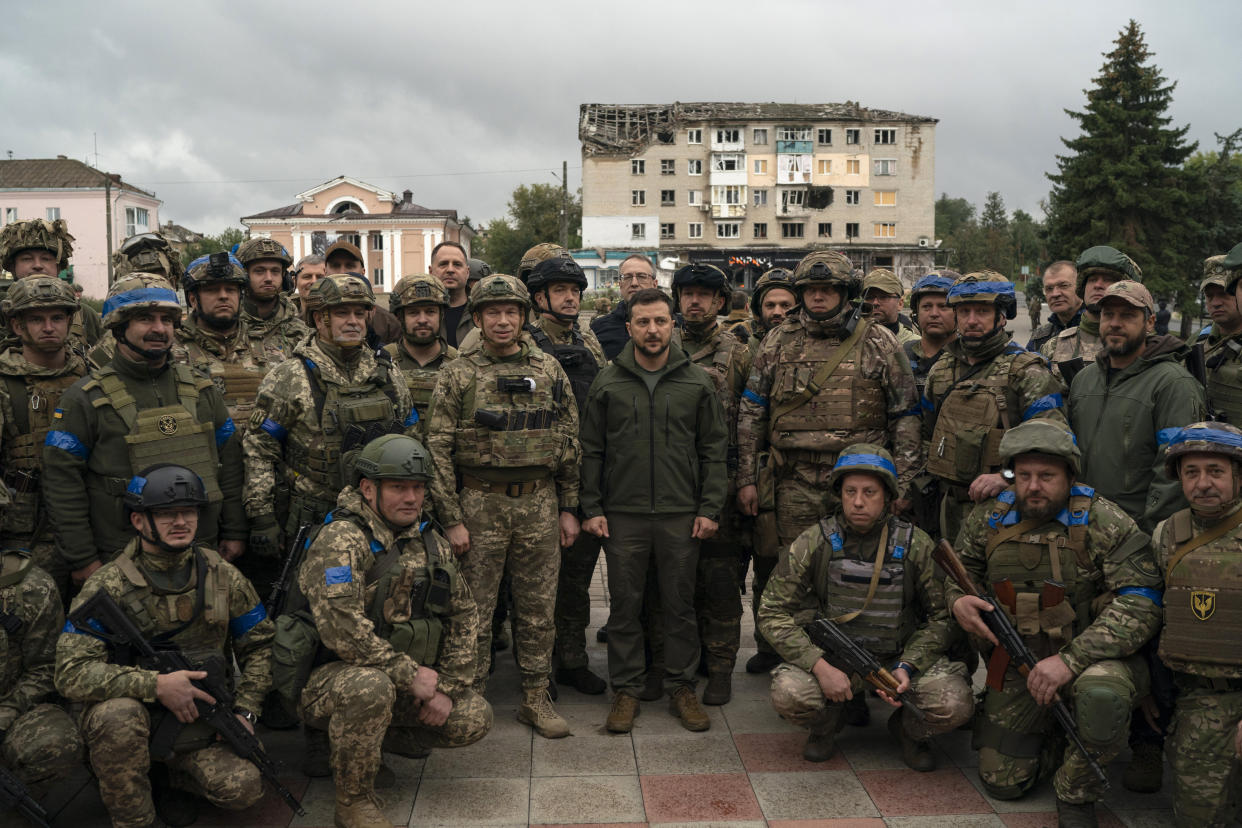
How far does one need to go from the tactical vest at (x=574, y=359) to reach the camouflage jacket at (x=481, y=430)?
53 cm

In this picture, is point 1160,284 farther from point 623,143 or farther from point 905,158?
point 623,143

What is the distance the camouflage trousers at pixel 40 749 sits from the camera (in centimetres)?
438

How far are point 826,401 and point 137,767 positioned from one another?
4.28 metres

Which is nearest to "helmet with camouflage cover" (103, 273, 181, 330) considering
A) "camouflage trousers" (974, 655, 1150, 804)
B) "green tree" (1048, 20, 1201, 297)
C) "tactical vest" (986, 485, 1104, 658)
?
"tactical vest" (986, 485, 1104, 658)

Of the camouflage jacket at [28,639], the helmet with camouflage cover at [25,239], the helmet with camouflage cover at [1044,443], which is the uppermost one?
the helmet with camouflage cover at [25,239]

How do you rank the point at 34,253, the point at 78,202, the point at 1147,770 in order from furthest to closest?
1. the point at 78,202
2. the point at 34,253
3. the point at 1147,770

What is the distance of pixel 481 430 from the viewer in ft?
18.6

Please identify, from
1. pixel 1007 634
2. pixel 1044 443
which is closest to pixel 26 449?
pixel 1007 634

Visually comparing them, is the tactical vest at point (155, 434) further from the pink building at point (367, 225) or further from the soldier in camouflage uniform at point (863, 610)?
the pink building at point (367, 225)

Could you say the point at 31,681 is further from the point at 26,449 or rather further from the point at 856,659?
the point at 856,659

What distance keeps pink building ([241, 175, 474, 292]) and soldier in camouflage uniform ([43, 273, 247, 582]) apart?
54467mm

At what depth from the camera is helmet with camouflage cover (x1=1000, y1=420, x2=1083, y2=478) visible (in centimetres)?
490

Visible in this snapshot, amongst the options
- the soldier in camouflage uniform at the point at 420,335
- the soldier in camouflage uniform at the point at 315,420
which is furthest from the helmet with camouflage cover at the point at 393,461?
the soldier in camouflage uniform at the point at 420,335

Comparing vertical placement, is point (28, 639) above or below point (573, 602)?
above
